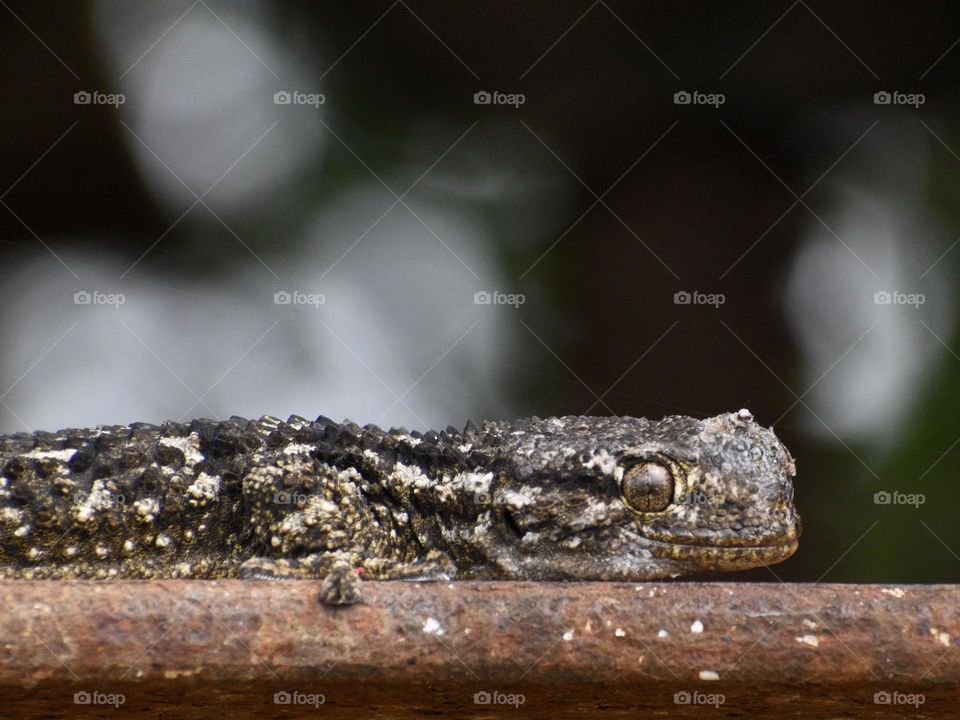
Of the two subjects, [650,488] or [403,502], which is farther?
[403,502]

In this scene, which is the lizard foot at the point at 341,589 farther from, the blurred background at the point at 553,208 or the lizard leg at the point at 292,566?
the blurred background at the point at 553,208

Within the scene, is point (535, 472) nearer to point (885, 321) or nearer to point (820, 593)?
point (820, 593)

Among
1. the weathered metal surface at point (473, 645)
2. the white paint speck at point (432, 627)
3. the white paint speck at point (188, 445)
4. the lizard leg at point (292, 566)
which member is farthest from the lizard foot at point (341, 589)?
the white paint speck at point (188, 445)

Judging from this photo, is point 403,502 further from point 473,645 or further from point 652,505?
point 473,645

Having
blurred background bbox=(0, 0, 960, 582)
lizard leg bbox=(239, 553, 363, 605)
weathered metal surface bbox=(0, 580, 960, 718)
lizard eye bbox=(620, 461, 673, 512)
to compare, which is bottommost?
weathered metal surface bbox=(0, 580, 960, 718)

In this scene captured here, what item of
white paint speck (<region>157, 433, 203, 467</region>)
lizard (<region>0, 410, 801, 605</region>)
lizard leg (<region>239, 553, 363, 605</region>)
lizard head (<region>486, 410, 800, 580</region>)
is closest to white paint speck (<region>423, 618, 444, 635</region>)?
lizard leg (<region>239, 553, 363, 605</region>)

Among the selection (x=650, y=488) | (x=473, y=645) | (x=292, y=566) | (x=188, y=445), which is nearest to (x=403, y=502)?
(x=292, y=566)

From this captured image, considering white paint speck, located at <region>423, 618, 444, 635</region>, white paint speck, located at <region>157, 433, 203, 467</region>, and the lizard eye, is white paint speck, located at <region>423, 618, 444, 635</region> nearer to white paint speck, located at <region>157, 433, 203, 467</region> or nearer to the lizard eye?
the lizard eye
